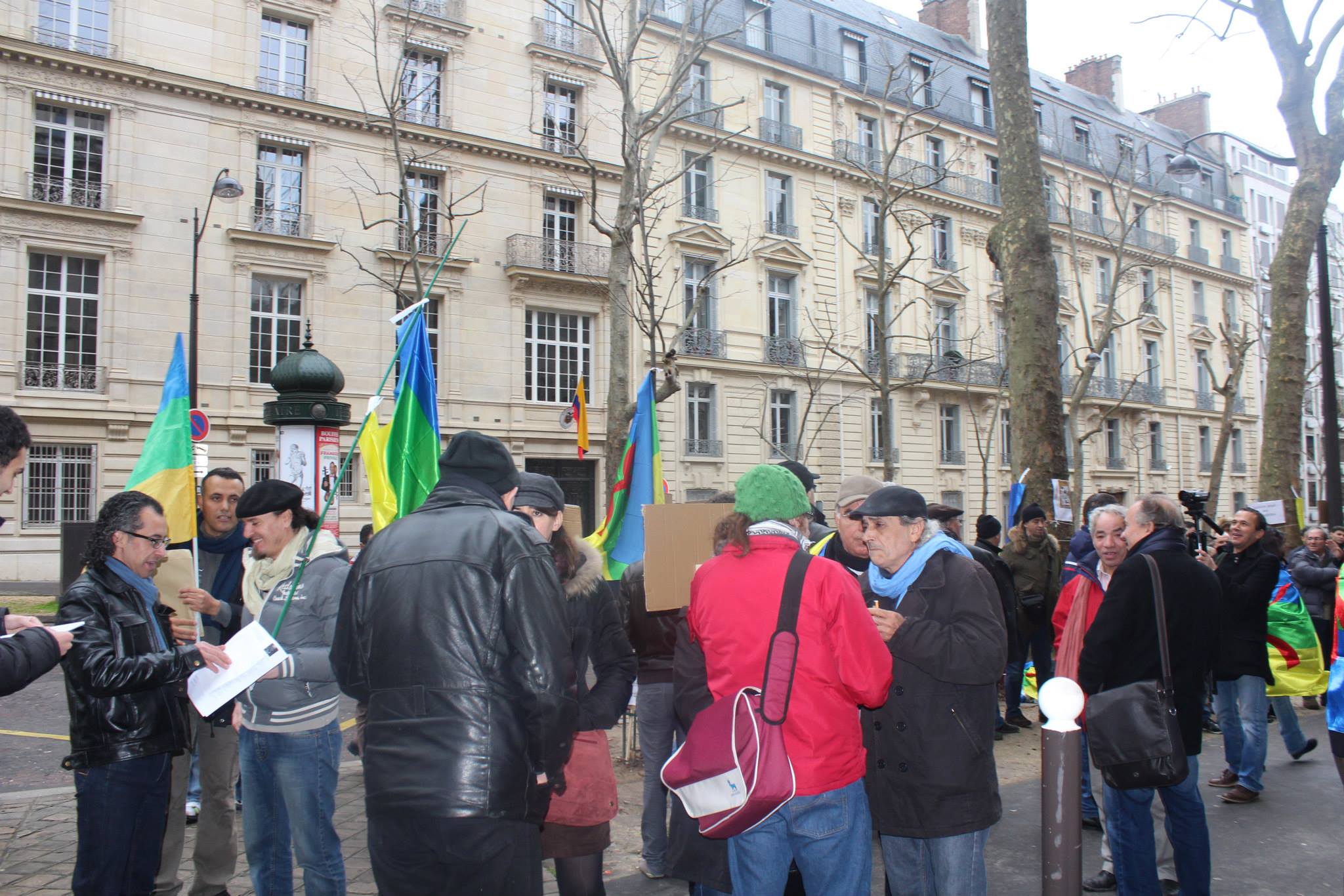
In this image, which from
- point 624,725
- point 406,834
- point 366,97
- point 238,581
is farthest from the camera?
point 366,97

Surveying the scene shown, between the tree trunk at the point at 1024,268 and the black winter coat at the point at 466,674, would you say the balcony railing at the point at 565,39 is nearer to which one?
the tree trunk at the point at 1024,268

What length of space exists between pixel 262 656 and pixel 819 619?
2.21 metres

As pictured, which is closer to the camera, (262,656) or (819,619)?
(819,619)

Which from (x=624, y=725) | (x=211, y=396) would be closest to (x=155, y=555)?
(x=624, y=725)

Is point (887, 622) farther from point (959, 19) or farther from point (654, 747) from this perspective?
→ point (959, 19)

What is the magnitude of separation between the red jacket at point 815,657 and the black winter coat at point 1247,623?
4.60 meters

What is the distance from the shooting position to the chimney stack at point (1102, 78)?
4597 cm

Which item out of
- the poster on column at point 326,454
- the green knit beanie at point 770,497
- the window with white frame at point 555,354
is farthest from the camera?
the window with white frame at point 555,354

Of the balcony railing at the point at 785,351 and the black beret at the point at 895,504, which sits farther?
the balcony railing at the point at 785,351

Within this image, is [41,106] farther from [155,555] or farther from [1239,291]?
[1239,291]

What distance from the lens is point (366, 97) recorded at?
947 inches

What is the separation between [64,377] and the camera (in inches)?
816

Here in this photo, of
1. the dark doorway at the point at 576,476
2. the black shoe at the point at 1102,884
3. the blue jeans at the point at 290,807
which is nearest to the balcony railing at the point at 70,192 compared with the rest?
the dark doorway at the point at 576,476

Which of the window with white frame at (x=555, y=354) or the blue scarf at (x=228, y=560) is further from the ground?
the window with white frame at (x=555, y=354)
